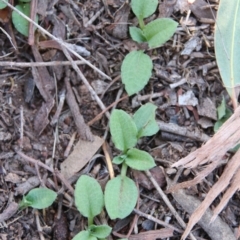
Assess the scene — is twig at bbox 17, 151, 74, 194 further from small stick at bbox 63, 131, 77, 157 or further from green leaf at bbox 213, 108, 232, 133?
green leaf at bbox 213, 108, 232, 133

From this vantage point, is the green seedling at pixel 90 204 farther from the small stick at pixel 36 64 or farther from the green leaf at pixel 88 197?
the small stick at pixel 36 64

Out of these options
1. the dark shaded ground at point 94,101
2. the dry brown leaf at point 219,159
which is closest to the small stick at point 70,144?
the dark shaded ground at point 94,101

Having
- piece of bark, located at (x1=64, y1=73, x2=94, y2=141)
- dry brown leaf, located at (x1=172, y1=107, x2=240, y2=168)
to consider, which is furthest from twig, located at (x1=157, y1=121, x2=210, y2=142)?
piece of bark, located at (x1=64, y1=73, x2=94, y2=141)

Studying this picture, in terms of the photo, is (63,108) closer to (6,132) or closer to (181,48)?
(6,132)

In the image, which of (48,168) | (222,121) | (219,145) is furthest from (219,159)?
(48,168)

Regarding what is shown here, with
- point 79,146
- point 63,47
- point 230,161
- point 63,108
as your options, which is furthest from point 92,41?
point 230,161

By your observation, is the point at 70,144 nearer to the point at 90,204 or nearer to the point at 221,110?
the point at 90,204
